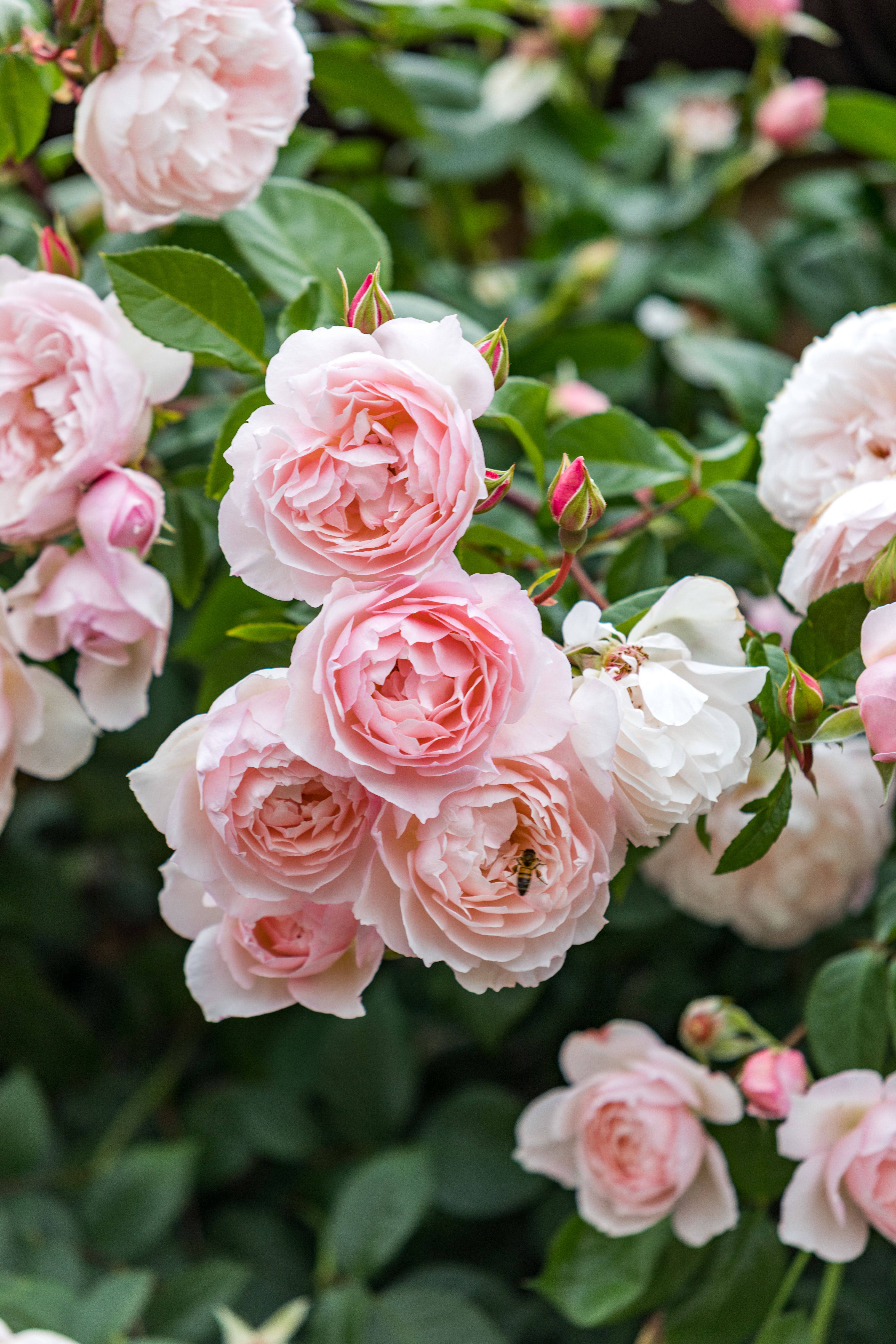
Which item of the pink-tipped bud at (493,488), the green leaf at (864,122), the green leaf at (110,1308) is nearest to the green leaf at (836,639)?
the pink-tipped bud at (493,488)

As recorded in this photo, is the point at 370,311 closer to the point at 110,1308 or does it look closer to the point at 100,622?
the point at 100,622

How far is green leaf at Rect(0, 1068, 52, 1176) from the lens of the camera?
2.39 feet

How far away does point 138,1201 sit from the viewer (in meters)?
0.72

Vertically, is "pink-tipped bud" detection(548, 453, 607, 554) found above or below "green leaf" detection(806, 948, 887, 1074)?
above

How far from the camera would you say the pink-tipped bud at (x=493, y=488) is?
1.18ft

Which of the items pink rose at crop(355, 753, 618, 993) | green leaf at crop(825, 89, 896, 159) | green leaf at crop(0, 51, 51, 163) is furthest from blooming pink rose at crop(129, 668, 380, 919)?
green leaf at crop(825, 89, 896, 159)

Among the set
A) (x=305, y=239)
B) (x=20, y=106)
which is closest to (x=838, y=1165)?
(x=305, y=239)

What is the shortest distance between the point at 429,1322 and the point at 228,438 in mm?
512

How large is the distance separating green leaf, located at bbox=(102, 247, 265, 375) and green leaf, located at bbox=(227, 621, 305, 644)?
→ 124mm

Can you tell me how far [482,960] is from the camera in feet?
1.18

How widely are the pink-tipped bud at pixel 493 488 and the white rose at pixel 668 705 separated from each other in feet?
0.16

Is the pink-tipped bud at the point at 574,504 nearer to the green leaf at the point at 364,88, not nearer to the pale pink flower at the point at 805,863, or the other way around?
the pale pink flower at the point at 805,863

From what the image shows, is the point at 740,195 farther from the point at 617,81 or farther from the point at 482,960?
the point at 482,960

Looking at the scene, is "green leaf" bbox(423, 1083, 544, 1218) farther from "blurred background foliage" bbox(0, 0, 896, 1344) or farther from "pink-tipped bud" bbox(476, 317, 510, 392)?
"pink-tipped bud" bbox(476, 317, 510, 392)
